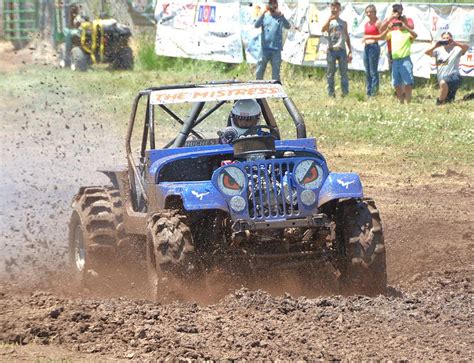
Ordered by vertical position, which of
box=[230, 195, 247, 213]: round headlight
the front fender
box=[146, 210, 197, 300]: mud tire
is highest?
the front fender

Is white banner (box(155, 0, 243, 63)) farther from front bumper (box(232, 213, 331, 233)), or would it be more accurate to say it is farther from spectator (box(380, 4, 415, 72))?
front bumper (box(232, 213, 331, 233))

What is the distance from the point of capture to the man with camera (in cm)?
1864

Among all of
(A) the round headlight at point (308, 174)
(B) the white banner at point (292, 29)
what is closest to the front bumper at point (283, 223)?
(A) the round headlight at point (308, 174)

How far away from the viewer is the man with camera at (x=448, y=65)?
1864cm

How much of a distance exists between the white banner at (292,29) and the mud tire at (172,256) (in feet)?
42.2

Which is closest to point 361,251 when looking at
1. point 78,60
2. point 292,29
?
point 292,29

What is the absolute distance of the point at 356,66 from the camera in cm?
2164

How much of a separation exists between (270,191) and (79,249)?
2.57m

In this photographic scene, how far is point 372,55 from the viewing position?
19.8 metres

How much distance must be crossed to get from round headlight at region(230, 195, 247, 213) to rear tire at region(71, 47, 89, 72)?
1813cm

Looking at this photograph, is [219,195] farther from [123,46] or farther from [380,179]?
[123,46]

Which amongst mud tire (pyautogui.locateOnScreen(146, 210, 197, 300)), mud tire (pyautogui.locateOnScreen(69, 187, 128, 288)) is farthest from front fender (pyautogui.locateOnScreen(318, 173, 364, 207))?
mud tire (pyautogui.locateOnScreen(69, 187, 128, 288))

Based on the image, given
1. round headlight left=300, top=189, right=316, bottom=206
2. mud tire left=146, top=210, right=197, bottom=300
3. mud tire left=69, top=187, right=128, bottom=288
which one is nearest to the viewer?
mud tire left=146, top=210, right=197, bottom=300

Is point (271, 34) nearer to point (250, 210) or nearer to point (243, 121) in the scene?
point (243, 121)
